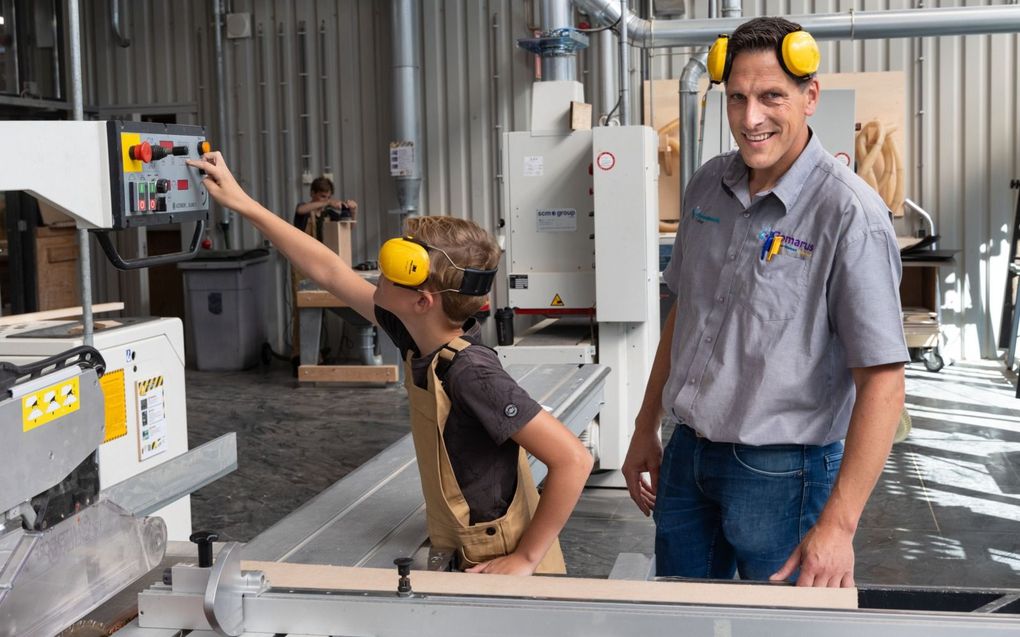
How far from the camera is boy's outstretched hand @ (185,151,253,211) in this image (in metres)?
2.02

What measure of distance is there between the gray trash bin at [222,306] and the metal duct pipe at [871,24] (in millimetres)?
3397

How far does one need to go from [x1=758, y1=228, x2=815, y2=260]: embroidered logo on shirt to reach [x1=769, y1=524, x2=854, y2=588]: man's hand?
43 cm

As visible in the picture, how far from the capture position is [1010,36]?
7.40 m

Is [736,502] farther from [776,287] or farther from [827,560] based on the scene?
[776,287]

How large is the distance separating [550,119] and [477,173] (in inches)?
143

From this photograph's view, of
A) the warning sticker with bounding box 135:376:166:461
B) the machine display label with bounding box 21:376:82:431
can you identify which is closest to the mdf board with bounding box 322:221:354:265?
the warning sticker with bounding box 135:376:166:461

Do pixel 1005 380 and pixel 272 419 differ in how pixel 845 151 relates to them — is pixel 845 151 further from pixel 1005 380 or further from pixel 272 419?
pixel 272 419

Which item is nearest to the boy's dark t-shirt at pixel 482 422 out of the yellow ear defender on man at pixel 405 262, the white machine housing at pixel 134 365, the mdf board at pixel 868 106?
the yellow ear defender on man at pixel 405 262

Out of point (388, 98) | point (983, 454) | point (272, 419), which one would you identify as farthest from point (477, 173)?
point (983, 454)

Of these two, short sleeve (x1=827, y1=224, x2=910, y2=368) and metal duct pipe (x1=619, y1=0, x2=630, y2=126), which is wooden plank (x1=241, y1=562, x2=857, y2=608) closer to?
short sleeve (x1=827, y1=224, x2=910, y2=368)

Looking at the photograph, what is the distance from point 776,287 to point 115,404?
198 cm

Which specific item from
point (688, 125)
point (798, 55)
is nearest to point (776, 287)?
point (798, 55)

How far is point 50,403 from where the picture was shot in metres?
1.31

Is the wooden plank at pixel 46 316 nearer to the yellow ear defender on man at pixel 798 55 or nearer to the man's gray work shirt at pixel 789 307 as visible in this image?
the man's gray work shirt at pixel 789 307
